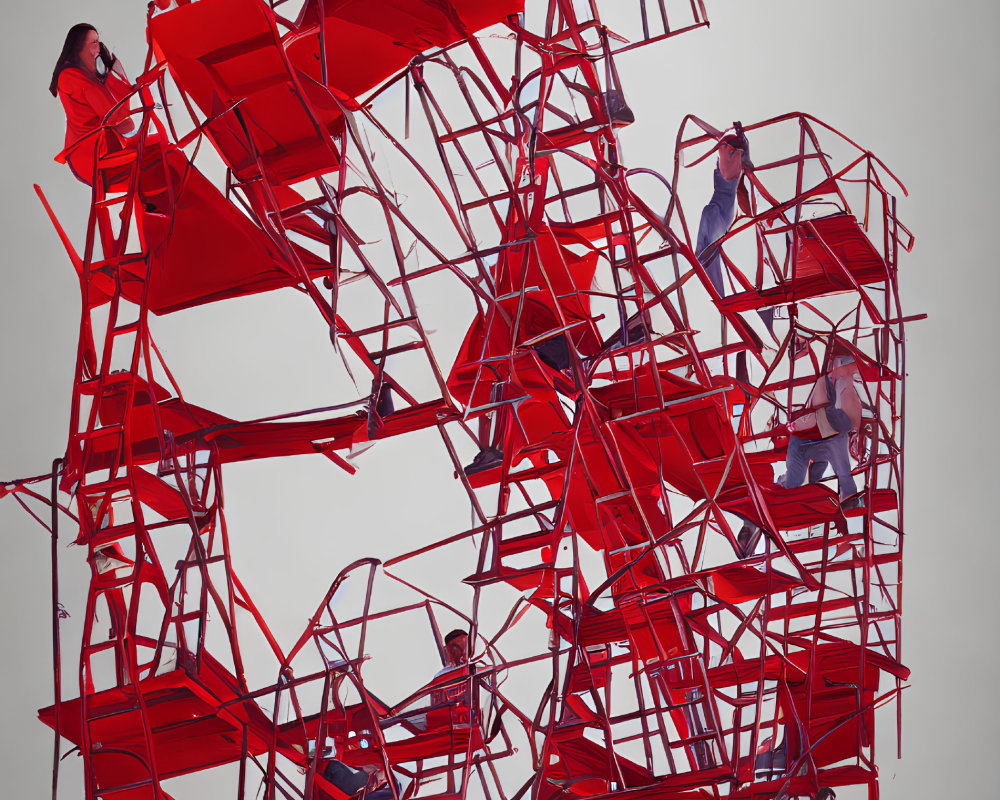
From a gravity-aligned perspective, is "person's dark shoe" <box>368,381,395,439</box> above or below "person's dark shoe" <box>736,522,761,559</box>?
above

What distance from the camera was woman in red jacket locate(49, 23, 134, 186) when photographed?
49 centimetres

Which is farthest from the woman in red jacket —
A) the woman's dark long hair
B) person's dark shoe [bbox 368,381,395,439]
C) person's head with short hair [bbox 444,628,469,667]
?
person's head with short hair [bbox 444,628,469,667]

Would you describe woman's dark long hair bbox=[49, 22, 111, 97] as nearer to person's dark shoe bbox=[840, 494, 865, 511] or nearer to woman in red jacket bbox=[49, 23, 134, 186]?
woman in red jacket bbox=[49, 23, 134, 186]

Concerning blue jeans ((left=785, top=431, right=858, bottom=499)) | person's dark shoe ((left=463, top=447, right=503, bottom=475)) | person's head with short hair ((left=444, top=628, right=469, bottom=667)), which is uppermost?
person's dark shoe ((left=463, top=447, right=503, bottom=475))

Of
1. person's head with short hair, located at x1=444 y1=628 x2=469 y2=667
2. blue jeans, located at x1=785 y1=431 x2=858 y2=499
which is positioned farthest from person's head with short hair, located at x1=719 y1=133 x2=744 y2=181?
person's head with short hair, located at x1=444 y1=628 x2=469 y2=667

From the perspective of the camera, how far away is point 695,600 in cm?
50

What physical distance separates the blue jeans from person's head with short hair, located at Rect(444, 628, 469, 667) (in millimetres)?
188

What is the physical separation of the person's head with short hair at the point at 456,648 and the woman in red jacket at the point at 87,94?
A: 11.6 inches

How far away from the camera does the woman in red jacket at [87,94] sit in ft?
1.60

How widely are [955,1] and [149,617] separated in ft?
2.77

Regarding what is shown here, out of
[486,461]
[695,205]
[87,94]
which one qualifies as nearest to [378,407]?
[486,461]

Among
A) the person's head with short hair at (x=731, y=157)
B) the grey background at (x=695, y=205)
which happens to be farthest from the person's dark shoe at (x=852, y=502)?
the grey background at (x=695, y=205)

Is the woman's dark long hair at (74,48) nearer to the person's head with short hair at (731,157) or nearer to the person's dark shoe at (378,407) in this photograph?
the person's dark shoe at (378,407)

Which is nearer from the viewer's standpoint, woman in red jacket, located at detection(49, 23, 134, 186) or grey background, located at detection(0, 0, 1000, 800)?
woman in red jacket, located at detection(49, 23, 134, 186)
